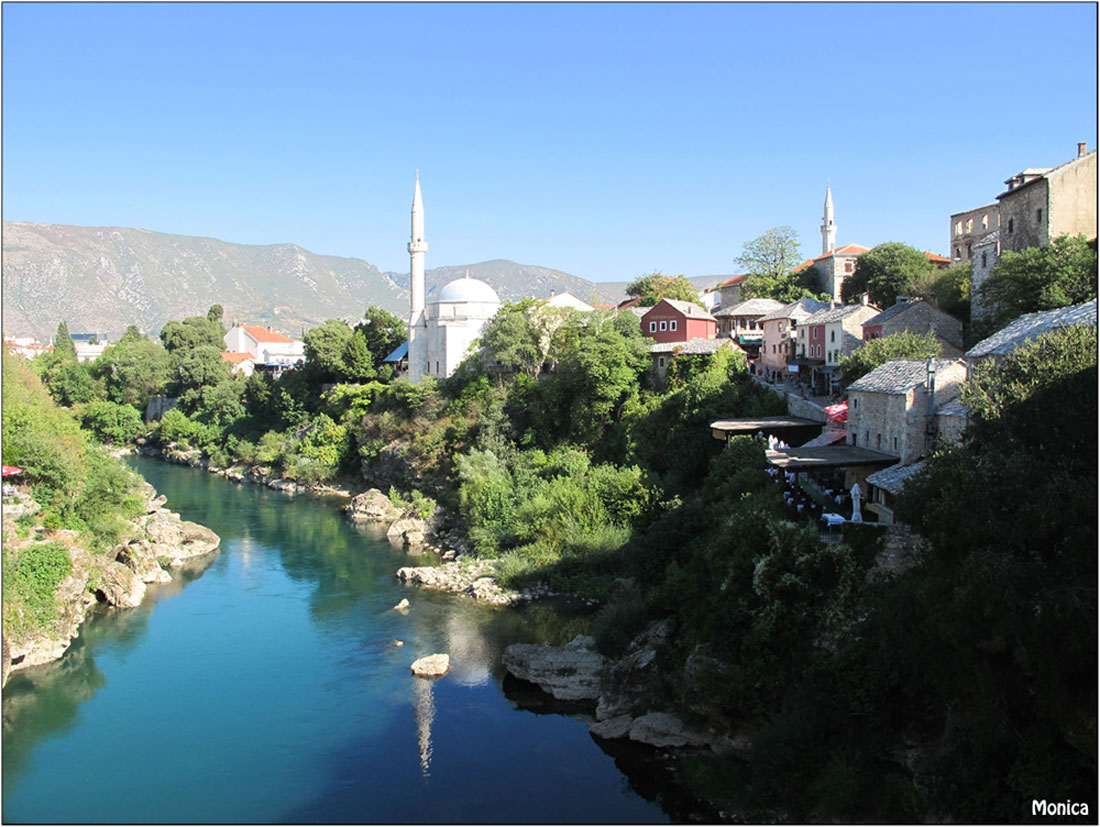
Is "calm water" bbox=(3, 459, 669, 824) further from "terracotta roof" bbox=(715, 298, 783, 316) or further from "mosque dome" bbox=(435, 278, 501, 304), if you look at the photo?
"terracotta roof" bbox=(715, 298, 783, 316)

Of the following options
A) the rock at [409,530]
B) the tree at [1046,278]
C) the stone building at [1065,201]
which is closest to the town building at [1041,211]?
the stone building at [1065,201]

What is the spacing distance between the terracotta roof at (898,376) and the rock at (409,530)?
45.4 feet

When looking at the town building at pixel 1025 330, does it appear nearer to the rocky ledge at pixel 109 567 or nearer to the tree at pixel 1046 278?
the tree at pixel 1046 278

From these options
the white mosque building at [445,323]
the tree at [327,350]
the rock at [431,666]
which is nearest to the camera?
the rock at [431,666]

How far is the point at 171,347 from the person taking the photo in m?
57.8

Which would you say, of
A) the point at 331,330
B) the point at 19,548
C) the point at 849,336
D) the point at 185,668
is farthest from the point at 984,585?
the point at 331,330

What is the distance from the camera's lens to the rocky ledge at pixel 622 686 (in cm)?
1409

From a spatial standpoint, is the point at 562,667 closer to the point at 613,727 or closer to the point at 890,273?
the point at 613,727

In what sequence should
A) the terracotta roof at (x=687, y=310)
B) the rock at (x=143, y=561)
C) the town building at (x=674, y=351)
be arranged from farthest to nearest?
the terracotta roof at (x=687, y=310) → the town building at (x=674, y=351) → the rock at (x=143, y=561)

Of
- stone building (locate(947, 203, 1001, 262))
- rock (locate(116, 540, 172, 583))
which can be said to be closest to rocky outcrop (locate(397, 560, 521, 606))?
rock (locate(116, 540, 172, 583))

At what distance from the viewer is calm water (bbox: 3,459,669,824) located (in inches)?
500

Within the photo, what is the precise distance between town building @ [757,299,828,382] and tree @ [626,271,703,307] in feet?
25.6

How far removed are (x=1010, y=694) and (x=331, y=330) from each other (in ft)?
129

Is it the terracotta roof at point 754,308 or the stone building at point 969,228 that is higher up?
the stone building at point 969,228
